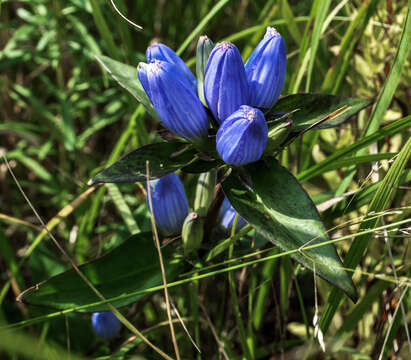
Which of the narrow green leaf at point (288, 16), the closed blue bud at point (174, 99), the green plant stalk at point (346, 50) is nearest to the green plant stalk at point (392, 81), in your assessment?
the green plant stalk at point (346, 50)

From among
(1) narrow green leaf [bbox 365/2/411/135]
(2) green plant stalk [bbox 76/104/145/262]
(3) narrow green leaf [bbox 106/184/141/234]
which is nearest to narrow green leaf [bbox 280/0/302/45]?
(1) narrow green leaf [bbox 365/2/411/135]

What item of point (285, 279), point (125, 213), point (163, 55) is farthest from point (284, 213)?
point (125, 213)

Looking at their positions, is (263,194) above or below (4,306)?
above

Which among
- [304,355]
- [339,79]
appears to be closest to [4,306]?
[304,355]

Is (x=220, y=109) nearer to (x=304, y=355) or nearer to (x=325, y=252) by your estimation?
(x=325, y=252)

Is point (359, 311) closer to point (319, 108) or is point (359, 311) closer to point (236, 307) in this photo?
point (236, 307)

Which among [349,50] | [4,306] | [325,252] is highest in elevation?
[349,50]

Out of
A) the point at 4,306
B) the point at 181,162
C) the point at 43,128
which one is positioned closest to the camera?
the point at 181,162
